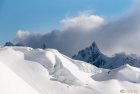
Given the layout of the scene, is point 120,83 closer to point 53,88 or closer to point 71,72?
point 71,72

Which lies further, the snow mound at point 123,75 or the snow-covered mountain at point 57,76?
the snow mound at point 123,75

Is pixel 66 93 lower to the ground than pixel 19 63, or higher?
lower

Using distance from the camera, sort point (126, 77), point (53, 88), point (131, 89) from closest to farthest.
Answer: point (53, 88), point (131, 89), point (126, 77)

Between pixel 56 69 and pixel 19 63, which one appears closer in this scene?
pixel 19 63

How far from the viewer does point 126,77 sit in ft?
570

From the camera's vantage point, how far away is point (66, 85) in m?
154

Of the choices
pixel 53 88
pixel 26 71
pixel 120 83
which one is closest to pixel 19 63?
pixel 26 71

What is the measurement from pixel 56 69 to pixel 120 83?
26820 mm

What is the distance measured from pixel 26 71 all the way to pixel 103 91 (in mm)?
29738

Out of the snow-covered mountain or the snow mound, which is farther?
the snow mound

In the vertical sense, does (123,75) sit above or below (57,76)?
above

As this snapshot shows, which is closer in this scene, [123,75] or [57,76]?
[57,76]

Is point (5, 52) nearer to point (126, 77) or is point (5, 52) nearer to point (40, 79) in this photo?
point (40, 79)

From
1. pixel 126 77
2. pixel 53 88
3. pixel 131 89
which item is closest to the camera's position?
pixel 53 88
